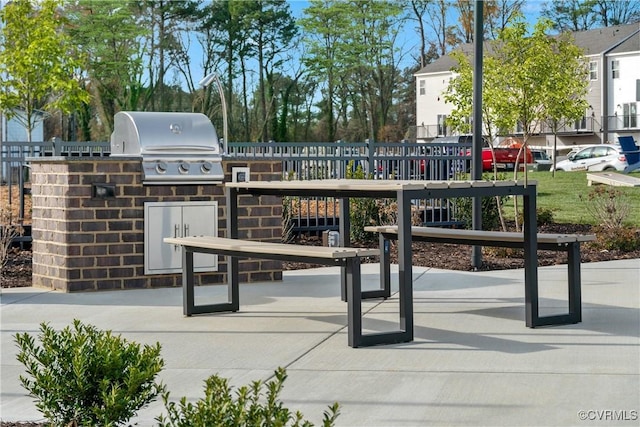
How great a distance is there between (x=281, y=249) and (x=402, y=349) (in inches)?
49.7

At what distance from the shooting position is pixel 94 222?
10.2 m

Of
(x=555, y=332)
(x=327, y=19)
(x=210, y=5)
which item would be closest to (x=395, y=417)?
(x=555, y=332)

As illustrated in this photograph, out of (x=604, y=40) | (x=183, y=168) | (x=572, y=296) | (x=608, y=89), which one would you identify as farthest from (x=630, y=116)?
(x=572, y=296)

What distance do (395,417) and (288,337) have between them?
2.48 m

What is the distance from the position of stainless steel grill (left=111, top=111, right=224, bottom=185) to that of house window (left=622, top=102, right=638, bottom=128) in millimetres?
56235

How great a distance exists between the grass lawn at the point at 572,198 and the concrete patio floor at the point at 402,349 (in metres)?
7.79

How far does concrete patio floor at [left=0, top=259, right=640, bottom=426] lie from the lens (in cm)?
552

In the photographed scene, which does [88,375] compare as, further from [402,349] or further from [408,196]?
[408,196]

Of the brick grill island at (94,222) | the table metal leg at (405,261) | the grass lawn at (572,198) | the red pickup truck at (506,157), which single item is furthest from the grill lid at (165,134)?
the red pickup truck at (506,157)

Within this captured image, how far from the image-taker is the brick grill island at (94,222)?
397 inches

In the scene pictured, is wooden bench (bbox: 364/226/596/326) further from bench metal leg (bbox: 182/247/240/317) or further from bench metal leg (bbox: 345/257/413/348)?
bench metal leg (bbox: 182/247/240/317)

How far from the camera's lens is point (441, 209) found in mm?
17234

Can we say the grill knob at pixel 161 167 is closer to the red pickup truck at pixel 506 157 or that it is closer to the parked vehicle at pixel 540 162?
the red pickup truck at pixel 506 157

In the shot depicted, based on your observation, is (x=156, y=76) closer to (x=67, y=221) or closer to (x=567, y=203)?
(x=567, y=203)
